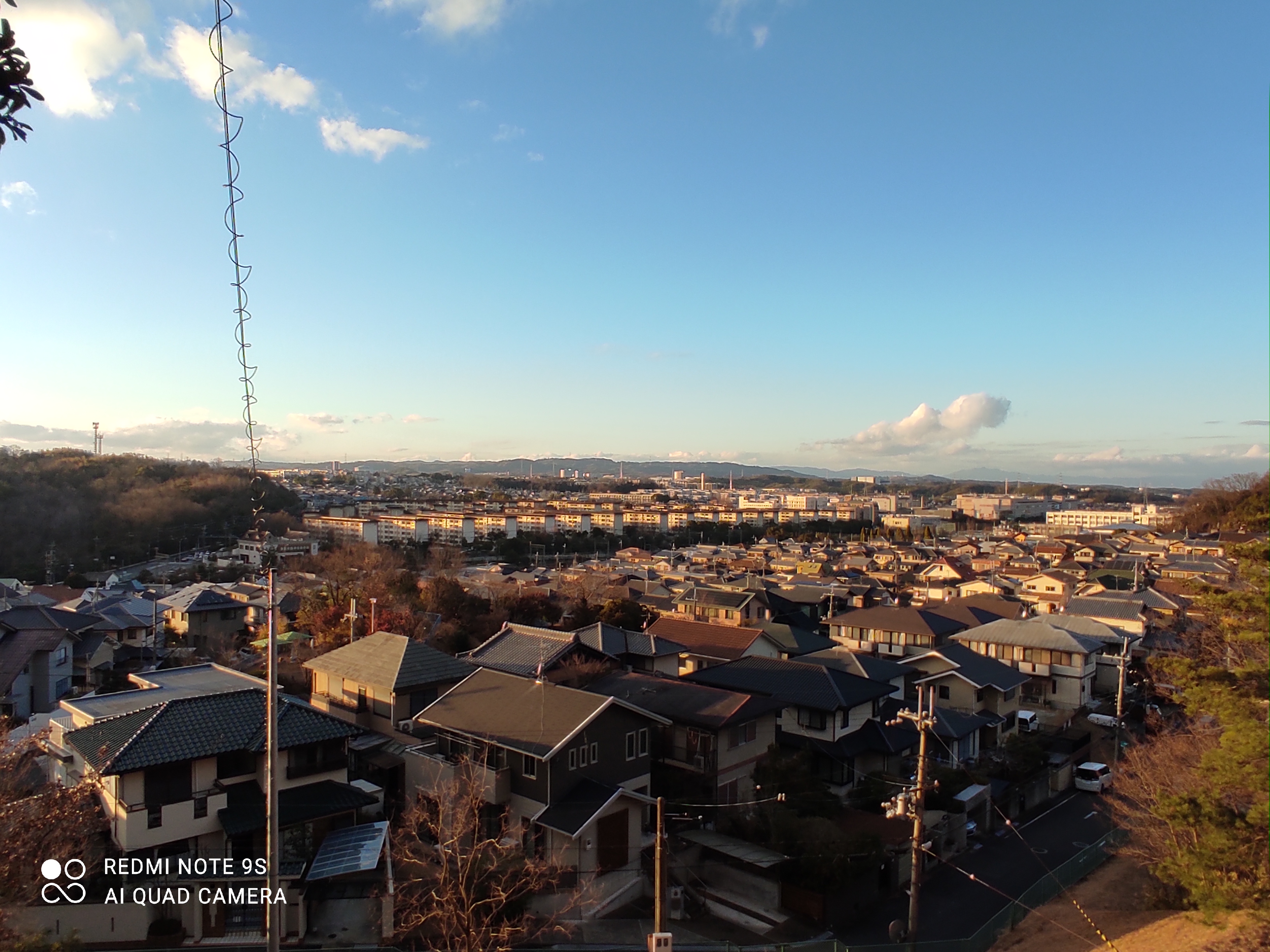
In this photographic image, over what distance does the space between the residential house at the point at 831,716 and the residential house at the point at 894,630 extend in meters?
7.05

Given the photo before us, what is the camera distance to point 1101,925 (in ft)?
28.8

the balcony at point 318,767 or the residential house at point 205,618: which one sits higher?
the balcony at point 318,767

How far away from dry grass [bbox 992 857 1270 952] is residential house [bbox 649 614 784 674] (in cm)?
793

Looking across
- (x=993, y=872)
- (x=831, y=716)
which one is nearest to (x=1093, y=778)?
(x=993, y=872)

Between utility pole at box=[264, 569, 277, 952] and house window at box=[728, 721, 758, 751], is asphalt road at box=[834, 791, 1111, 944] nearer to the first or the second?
house window at box=[728, 721, 758, 751]

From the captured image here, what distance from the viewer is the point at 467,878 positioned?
7.33m

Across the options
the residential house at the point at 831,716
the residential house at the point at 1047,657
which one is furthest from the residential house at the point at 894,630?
the residential house at the point at 831,716

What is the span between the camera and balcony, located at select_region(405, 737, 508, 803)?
9.84 metres

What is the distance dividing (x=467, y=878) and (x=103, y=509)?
4286cm

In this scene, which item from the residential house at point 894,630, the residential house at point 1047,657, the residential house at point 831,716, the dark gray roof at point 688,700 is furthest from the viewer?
the residential house at point 894,630

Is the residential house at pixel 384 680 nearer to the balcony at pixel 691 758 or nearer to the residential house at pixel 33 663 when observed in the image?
the balcony at pixel 691 758

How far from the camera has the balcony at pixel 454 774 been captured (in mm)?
9836

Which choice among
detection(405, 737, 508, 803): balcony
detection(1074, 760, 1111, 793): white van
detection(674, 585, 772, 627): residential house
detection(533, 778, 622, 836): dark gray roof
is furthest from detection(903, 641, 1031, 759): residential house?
detection(405, 737, 508, 803): balcony

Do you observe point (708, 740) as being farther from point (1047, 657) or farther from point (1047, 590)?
point (1047, 590)
